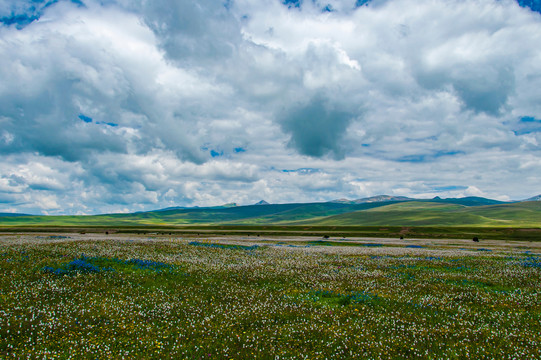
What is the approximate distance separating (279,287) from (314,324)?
6.39 m

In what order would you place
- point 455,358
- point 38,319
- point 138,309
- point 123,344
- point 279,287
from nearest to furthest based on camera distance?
point 455,358
point 123,344
point 38,319
point 138,309
point 279,287

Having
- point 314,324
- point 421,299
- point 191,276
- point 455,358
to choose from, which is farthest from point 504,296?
point 191,276

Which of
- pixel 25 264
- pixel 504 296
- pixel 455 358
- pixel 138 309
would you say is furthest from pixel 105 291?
pixel 504 296

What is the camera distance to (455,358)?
9.34 meters

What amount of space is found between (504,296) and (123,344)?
64.6 ft

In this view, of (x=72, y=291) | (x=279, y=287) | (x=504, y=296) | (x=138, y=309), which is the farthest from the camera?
(x=279, y=287)

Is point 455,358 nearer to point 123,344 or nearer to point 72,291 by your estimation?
point 123,344

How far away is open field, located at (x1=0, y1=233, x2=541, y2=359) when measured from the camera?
32.3 ft

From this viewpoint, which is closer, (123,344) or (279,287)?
(123,344)

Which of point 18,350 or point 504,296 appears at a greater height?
point 18,350

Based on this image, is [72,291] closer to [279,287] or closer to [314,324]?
[279,287]

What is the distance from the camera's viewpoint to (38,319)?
Result: 1161 centimetres

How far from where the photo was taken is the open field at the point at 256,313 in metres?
9.86

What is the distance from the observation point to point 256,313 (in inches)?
516
